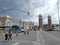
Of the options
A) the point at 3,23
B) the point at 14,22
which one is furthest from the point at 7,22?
the point at 14,22

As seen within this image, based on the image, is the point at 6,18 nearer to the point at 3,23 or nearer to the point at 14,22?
the point at 3,23

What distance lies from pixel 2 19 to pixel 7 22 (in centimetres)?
449

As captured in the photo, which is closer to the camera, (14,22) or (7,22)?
(7,22)

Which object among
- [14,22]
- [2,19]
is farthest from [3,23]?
[14,22]

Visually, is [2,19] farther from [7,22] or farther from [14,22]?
[14,22]

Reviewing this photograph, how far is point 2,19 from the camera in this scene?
380 feet

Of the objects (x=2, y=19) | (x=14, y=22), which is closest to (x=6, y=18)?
(x=2, y=19)

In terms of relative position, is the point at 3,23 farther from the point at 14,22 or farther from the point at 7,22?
the point at 14,22

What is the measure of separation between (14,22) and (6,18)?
20935 mm

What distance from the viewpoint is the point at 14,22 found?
5364 inches

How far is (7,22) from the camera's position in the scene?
119m

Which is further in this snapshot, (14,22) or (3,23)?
(14,22)

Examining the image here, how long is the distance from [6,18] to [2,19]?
2.66 metres
